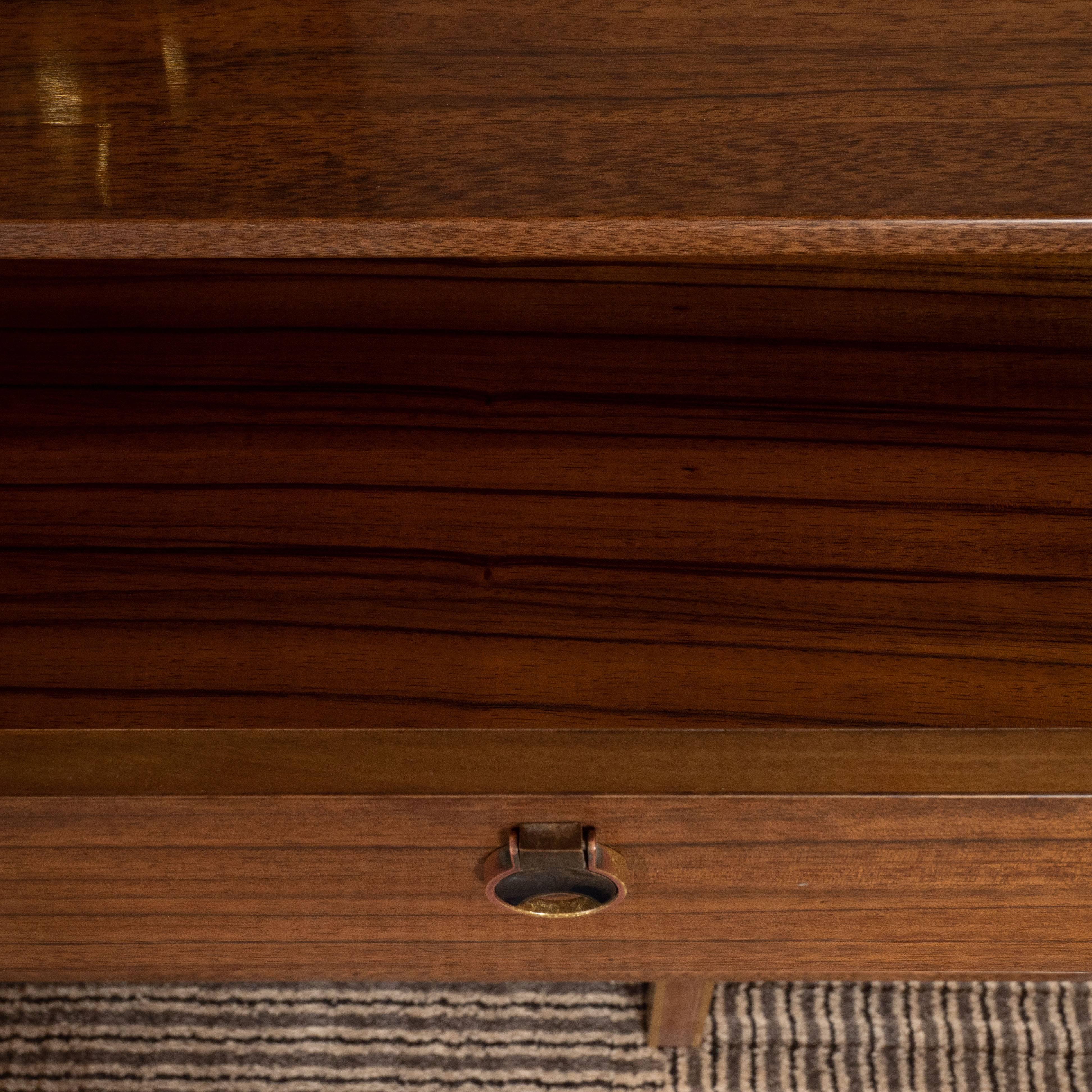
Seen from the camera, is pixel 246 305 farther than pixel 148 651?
Yes

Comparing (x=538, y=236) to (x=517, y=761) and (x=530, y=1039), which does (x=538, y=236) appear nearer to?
(x=517, y=761)

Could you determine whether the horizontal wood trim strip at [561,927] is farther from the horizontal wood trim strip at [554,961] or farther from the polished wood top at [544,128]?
the polished wood top at [544,128]

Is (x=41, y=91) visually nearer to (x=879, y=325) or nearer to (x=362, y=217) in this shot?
(x=362, y=217)

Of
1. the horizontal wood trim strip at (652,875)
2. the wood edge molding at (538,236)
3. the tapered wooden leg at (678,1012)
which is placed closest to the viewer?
the wood edge molding at (538,236)

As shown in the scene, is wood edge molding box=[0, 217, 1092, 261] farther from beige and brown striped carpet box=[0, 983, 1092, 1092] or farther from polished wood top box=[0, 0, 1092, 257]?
beige and brown striped carpet box=[0, 983, 1092, 1092]

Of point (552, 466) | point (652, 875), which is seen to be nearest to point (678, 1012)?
point (652, 875)

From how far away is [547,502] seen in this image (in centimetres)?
44

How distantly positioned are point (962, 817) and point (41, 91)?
0.37 m

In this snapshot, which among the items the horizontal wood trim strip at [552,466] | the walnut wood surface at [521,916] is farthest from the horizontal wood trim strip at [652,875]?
the horizontal wood trim strip at [552,466]

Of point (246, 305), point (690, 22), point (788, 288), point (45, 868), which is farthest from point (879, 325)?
point (45, 868)

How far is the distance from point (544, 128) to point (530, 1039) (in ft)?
1.60

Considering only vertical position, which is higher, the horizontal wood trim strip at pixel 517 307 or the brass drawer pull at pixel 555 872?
the horizontal wood trim strip at pixel 517 307

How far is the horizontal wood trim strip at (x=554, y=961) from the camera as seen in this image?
1.57ft

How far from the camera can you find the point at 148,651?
1.30ft
